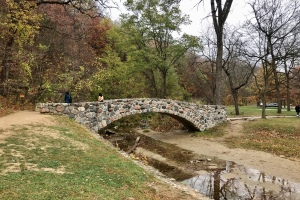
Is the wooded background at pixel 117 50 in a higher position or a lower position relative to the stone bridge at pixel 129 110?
higher

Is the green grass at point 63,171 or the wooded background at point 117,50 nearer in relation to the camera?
the green grass at point 63,171

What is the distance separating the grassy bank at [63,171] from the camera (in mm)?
4246

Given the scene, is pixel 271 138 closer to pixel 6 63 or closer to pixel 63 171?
pixel 63 171

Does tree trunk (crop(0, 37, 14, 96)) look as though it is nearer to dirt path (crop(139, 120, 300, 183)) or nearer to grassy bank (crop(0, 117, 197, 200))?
grassy bank (crop(0, 117, 197, 200))

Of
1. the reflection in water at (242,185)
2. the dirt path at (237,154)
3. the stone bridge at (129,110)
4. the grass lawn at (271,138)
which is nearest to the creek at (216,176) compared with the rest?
the reflection in water at (242,185)

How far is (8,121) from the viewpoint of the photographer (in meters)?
8.91

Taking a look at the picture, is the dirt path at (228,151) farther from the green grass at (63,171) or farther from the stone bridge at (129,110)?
the green grass at (63,171)

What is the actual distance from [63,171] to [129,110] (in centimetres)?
881

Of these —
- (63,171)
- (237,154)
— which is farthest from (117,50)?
(63,171)

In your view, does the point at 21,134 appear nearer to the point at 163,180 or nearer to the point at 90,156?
the point at 90,156

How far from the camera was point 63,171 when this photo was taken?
17.1 feet

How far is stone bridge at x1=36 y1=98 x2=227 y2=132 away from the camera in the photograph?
37.5ft

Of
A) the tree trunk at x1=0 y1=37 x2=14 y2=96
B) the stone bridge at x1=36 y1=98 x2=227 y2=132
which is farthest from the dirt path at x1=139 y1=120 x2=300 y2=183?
the tree trunk at x1=0 y1=37 x2=14 y2=96

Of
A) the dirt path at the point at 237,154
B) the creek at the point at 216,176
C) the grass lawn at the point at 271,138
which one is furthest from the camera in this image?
the grass lawn at the point at 271,138
